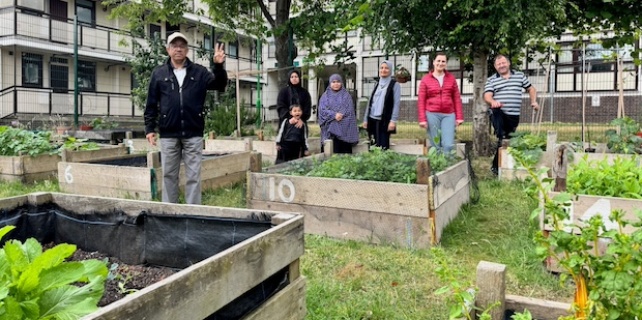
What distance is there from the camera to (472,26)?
841 cm

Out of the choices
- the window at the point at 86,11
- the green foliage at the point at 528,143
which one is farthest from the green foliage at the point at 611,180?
the window at the point at 86,11

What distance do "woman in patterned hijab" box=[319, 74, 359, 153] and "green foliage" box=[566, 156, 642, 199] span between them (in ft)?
12.5

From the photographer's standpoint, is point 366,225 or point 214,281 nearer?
point 214,281

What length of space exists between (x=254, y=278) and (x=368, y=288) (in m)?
1.33

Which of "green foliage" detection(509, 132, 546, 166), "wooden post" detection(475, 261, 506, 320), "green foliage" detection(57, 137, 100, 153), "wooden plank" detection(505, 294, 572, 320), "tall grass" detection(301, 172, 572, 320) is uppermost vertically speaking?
"green foliage" detection(509, 132, 546, 166)

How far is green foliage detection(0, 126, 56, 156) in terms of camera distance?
23.5 feet

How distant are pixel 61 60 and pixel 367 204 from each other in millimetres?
22113

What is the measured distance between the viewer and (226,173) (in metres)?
6.84

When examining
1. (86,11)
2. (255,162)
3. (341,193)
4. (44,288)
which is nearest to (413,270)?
(341,193)

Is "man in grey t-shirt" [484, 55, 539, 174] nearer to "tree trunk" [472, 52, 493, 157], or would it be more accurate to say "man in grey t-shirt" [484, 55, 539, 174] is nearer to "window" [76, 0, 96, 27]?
"tree trunk" [472, 52, 493, 157]

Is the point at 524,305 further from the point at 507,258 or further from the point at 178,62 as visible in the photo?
the point at 178,62

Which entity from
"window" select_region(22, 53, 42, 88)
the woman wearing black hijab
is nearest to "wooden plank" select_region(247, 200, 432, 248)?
the woman wearing black hijab

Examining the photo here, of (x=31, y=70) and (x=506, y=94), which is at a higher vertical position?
(x=31, y=70)

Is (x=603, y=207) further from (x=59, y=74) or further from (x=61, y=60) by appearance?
(x=61, y=60)
